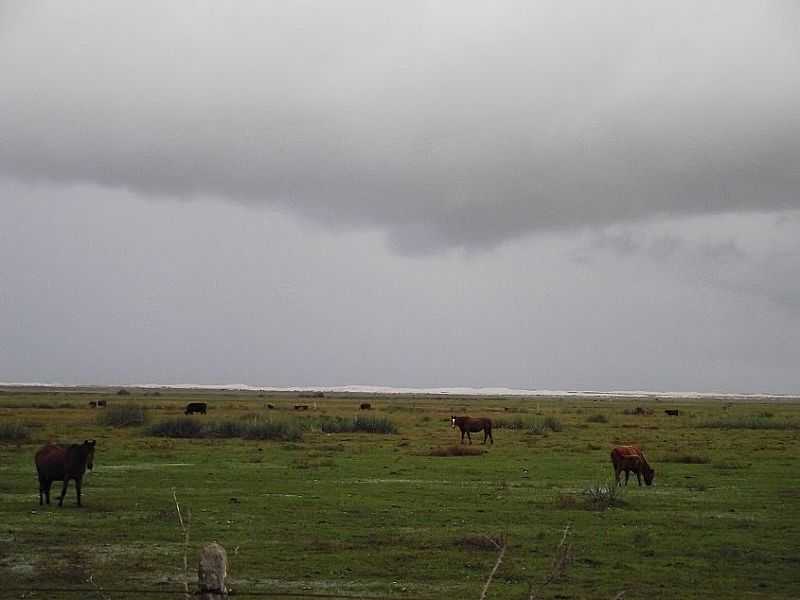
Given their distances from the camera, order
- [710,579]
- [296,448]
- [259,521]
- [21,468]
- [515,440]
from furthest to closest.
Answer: [515,440]
[296,448]
[21,468]
[259,521]
[710,579]

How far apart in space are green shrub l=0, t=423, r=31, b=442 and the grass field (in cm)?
502

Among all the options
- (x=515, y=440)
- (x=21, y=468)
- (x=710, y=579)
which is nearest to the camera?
(x=710, y=579)

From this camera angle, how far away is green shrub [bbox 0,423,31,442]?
45219mm

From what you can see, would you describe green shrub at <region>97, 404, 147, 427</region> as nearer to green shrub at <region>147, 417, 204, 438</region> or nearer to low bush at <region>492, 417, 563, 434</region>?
green shrub at <region>147, 417, 204, 438</region>

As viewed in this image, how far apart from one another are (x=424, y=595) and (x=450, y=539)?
4.57 metres

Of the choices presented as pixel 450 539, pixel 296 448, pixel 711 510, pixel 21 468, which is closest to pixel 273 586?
pixel 450 539

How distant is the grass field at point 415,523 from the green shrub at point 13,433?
5.02 meters

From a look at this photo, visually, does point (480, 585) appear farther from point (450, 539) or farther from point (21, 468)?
point (21, 468)

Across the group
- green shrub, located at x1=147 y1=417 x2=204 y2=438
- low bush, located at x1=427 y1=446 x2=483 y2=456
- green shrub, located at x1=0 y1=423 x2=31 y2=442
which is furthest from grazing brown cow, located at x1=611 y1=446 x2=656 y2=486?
green shrub, located at x1=0 y1=423 x2=31 y2=442

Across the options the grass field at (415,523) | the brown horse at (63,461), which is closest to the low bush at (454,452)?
the grass field at (415,523)

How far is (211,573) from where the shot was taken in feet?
21.6

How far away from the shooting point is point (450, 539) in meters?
18.7

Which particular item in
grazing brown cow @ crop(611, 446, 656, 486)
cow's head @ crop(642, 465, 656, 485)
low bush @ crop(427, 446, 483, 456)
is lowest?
low bush @ crop(427, 446, 483, 456)

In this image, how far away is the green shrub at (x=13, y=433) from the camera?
45.2m
